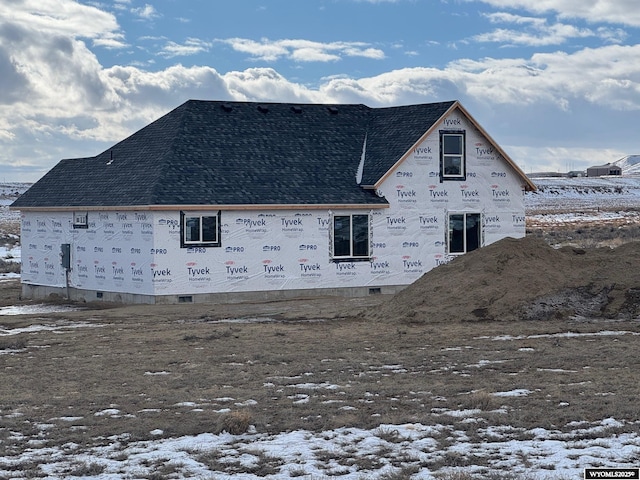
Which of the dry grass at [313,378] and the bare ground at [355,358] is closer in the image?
the dry grass at [313,378]

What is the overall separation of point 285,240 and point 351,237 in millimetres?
2301

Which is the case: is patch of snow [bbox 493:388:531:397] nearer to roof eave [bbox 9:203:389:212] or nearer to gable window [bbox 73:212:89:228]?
roof eave [bbox 9:203:389:212]

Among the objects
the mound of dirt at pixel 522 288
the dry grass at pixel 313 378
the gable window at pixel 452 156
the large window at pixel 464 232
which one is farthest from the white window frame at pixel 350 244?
the dry grass at pixel 313 378

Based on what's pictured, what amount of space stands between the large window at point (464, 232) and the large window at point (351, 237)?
3227 millimetres

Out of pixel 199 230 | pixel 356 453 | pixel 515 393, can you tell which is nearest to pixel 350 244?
pixel 199 230

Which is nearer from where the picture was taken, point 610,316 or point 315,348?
point 315,348

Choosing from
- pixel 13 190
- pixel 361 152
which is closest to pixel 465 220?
pixel 361 152

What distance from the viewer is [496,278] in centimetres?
2453

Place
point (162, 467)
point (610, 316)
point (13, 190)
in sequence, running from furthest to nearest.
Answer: point (13, 190) → point (610, 316) → point (162, 467)

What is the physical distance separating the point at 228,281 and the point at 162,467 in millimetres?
20311

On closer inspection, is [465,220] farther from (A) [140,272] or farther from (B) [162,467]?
(B) [162,467]

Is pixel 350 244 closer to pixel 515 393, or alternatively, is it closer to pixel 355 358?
pixel 355 358

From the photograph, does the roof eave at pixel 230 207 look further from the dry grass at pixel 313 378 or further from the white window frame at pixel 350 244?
the dry grass at pixel 313 378

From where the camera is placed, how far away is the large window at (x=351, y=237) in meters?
32.0
